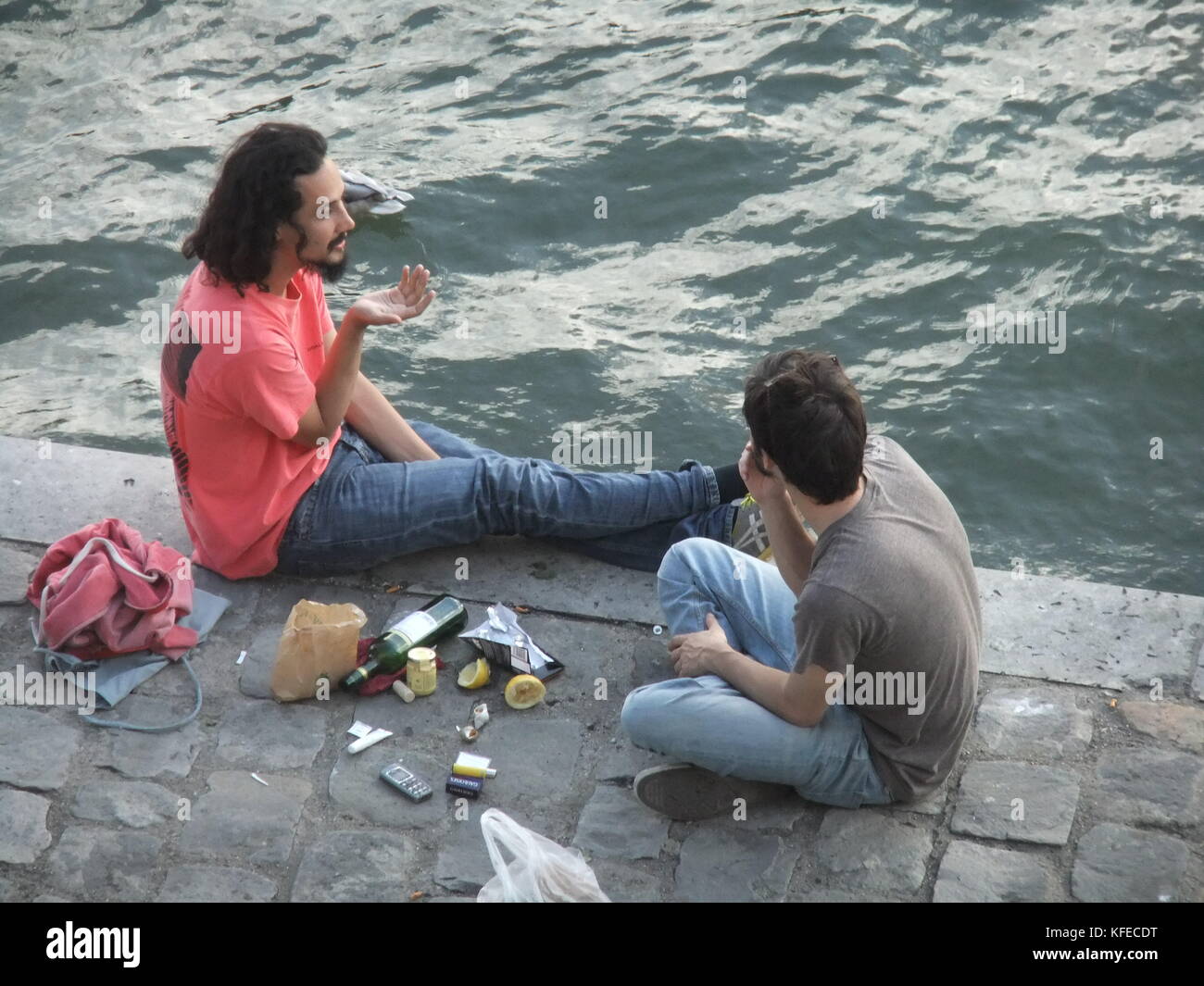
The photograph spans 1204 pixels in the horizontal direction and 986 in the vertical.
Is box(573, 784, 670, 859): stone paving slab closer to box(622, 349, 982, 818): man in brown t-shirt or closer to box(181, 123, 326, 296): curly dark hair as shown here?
box(622, 349, 982, 818): man in brown t-shirt

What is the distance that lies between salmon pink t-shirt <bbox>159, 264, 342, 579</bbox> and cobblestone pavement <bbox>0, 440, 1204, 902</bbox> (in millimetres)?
287

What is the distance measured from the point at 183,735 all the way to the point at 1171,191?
6.63 meters

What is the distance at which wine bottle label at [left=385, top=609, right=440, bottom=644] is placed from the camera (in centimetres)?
441

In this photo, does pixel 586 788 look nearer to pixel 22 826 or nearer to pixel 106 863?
pixel 106 863

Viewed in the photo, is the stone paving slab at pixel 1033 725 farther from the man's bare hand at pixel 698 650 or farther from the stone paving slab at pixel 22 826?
the stone paving slab at pixel 22 826

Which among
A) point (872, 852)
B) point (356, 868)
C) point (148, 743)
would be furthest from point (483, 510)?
point (872, 852)

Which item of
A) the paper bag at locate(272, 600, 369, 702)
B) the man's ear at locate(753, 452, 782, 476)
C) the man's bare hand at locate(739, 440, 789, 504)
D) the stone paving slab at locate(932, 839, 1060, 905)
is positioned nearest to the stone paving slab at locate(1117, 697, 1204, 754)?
the stone paving slab at locate(932, 839, 1060, 905)

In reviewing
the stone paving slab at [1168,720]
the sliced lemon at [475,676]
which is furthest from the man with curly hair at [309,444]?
the stone paving slab at [1168,720]

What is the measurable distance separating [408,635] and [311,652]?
12.8 inches

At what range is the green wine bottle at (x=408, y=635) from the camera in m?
4.33

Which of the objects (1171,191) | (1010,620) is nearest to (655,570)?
(1010,620)

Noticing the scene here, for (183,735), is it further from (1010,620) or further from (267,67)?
(267,67)

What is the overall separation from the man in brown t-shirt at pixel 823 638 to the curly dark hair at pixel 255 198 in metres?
1.69

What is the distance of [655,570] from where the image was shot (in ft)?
15.9
